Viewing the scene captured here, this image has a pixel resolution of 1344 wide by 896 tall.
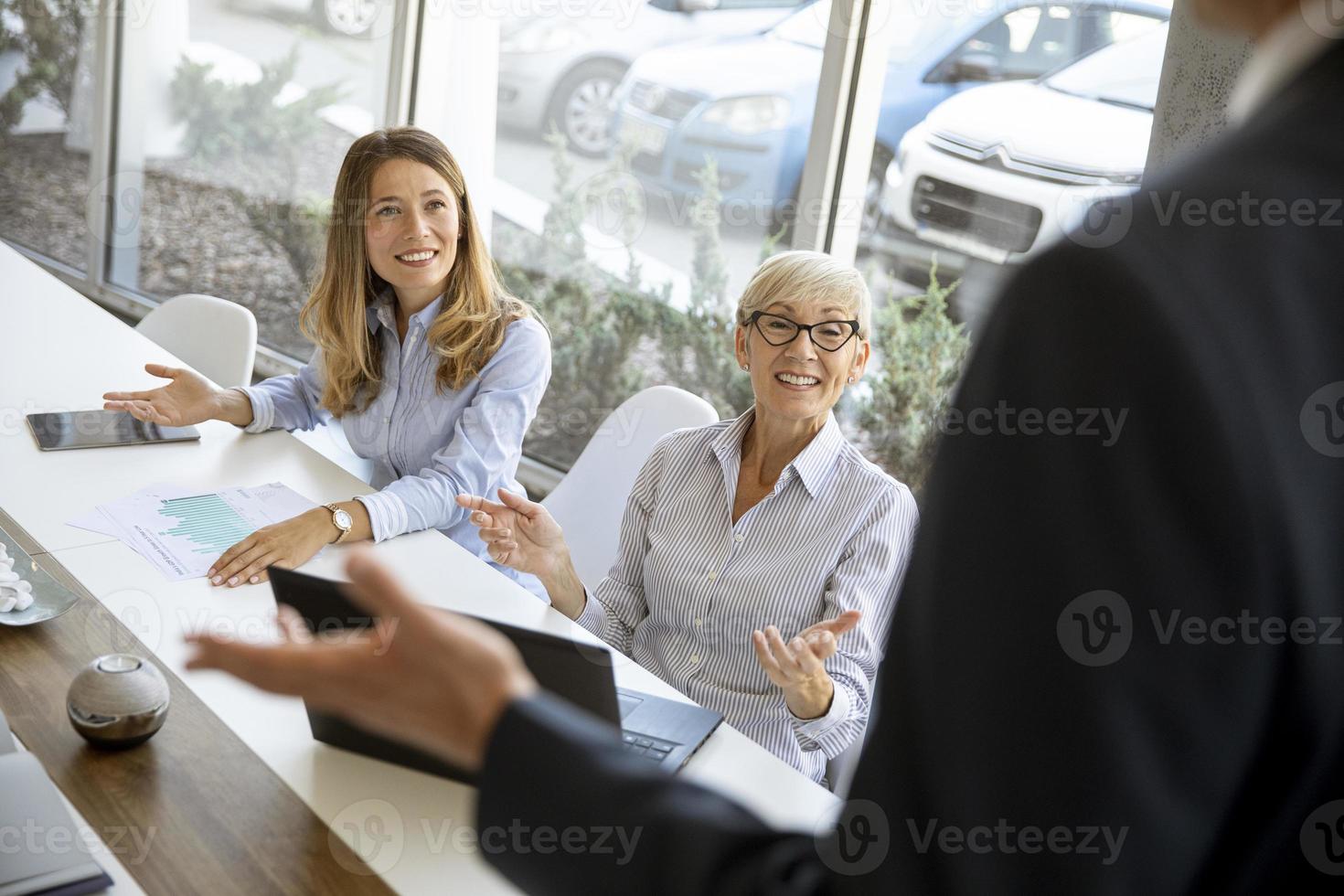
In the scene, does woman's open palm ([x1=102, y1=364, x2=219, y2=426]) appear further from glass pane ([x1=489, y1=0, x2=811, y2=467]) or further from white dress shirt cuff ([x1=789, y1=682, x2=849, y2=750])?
glass pane ([x1=489, y1=0, x2=811, y2=467])

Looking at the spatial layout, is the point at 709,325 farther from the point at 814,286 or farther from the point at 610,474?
the point at 814,286

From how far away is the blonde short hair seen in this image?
2240 millimetres

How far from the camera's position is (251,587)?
1.99 meters

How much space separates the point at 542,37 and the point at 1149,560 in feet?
13.6

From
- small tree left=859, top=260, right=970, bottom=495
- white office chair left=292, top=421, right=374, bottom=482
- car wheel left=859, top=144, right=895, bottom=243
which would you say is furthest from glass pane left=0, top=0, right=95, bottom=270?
small tree left=859, top=260, right=970, bottom=495

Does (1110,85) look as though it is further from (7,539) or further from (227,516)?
(7,539)

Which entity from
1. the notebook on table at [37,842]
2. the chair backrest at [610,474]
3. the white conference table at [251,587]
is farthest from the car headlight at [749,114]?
A: the notebook on table at [37,842]

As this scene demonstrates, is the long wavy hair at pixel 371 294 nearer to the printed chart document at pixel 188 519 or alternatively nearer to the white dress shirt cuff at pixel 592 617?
the printed chart document at pixel 188 519

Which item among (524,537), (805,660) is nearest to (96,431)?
→ (524,537)

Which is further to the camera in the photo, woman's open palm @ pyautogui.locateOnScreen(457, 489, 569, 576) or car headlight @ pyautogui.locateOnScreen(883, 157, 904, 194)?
car headlight @ pyautogui.locateOnScreen(883, 157, 904, 194)

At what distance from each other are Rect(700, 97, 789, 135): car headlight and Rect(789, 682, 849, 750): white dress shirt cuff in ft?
7.50

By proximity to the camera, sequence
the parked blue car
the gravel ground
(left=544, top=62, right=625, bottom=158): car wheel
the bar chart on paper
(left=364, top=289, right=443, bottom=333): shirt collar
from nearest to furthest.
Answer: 1. the bar chart on paper
2. (left=364, top=289, right=443, bottom=333): shirt collar
3. the parked blue car
4. (left=544, top=62, right=625, bottom=158): car wheel
5. the gravel ground

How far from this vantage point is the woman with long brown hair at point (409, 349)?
2.63 m

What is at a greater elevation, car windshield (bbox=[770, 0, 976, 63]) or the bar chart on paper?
car windshield (bbox=[770, 0, 976, 63])
